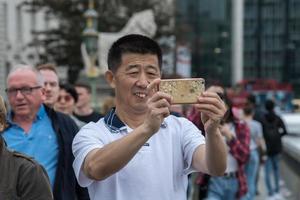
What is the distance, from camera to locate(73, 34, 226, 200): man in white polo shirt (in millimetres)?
3057

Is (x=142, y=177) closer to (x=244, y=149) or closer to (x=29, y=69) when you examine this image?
(x=29, y=69)

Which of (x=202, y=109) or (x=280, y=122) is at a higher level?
(x=202, y=109)

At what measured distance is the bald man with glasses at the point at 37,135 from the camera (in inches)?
178

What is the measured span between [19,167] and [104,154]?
36cm

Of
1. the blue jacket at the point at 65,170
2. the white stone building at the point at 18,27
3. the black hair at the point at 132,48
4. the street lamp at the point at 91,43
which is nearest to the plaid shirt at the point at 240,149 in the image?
the blue jacket at the point at 65,170

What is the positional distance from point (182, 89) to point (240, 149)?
4549mm

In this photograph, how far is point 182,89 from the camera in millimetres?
2906

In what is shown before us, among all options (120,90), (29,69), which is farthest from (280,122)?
(120,90)

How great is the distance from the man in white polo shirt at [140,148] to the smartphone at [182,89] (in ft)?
0.32

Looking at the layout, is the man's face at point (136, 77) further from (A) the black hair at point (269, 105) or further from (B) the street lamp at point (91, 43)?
(B) the street lamp at point (91, 43)

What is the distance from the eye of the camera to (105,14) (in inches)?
1688

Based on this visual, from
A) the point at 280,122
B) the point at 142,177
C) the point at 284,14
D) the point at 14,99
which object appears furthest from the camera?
the point at 284,14

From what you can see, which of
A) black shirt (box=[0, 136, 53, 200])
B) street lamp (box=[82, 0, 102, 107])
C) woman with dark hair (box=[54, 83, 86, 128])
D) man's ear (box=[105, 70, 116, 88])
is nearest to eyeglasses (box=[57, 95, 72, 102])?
woman with dark hair (box=[54, 83, 86, 128])

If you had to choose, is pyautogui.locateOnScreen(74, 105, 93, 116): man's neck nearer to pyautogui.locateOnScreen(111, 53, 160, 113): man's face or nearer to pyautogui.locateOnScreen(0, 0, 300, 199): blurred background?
pyautogui.locateOnScreen(111, 53, 160, 113): man's face
